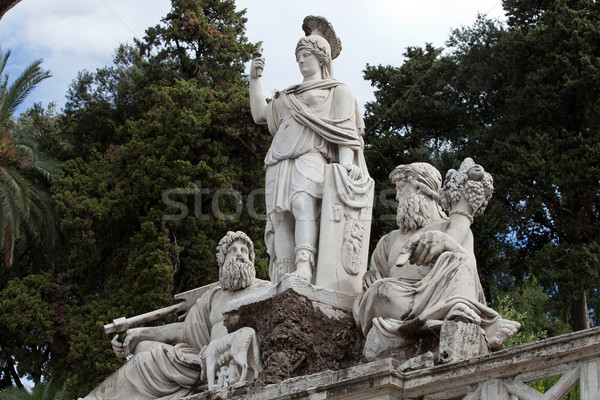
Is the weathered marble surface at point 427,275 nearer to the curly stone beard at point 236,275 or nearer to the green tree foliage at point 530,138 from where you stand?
the curly stone beard at point 236,275

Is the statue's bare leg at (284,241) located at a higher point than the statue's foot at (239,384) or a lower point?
higher

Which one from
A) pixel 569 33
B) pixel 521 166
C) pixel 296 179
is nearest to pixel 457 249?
pixel 296 179

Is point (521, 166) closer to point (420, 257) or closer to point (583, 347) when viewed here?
point (420, 257)

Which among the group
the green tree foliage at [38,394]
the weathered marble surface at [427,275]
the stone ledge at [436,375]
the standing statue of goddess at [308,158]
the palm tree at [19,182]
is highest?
the palm tree at [19,182]

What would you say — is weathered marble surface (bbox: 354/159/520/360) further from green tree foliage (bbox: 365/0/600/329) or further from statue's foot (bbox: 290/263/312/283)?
green tree foliage (bbox: 365/0/600/329)

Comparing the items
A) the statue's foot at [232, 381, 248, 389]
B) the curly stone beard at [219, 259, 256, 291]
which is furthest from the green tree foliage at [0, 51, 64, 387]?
the statue's foot at [232, 381, 248, 389]

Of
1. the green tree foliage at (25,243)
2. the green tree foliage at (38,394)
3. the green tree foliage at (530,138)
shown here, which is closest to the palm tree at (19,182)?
the green tree foliage at (25,243)

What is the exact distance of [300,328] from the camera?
9.11 meters

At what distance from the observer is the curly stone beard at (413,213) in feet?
31.1

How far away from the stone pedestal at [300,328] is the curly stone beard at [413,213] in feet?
2.81

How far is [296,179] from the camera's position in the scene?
1029 centimetres

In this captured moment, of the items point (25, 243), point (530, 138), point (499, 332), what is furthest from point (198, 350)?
point (25, 243)

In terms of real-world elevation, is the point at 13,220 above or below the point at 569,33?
below

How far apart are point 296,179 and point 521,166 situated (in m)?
9.61
